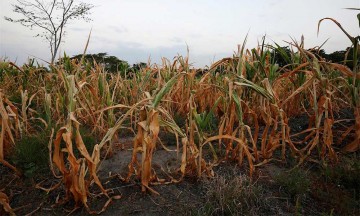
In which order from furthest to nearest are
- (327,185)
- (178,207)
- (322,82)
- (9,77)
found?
(9,77) → (322,82) → (327,185) → (178,207)

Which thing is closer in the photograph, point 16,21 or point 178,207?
point 178,207

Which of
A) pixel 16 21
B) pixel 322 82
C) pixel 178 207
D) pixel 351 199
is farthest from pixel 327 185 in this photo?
pixel 16 21

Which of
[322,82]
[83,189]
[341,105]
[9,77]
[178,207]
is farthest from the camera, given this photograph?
[9,77]

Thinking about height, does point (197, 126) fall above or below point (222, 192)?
above

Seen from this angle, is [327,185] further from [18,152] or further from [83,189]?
[18,152]

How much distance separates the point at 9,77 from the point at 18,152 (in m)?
3.16

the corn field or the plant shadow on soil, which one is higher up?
the corn field

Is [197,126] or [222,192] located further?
[197,126]

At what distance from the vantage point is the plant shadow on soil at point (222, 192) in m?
1.74

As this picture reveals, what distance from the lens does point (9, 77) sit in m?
4.80

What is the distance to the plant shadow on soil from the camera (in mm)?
1738

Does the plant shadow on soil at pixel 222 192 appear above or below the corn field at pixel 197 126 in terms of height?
below

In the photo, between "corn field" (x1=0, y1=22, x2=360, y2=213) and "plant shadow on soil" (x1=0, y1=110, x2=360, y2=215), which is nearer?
"corn field" (x1=0, y1=22, x2=360, y2=213)

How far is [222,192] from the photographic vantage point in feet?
5.81
